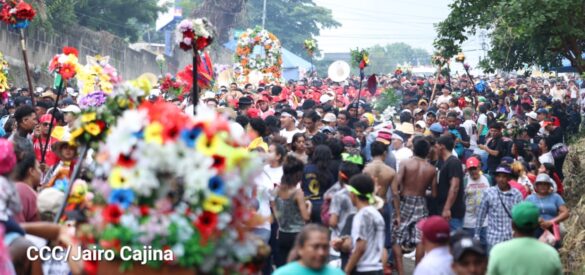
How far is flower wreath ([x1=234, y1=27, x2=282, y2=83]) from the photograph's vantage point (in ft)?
102

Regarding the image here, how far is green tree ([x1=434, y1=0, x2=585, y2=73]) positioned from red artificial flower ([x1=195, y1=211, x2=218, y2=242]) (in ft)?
39.9

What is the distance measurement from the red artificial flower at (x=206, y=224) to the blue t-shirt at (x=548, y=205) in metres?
6.53

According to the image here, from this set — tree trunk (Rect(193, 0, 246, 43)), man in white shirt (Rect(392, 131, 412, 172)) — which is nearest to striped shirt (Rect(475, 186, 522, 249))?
man in white shirt (Rect(392, 131, 412, 172))

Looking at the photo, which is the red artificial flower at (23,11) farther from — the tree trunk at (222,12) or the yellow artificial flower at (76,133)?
the tree trunk at (222,12)

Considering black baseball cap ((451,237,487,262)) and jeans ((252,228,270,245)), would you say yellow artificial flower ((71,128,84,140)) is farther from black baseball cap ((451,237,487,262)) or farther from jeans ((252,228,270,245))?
jeans ((252,228,270,245))

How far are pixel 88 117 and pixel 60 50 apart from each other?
29.0 meters

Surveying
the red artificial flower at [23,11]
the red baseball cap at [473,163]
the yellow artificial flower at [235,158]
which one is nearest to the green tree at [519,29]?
the red baseball cap at [473,163]

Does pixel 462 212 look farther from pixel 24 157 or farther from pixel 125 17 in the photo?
pixel 125 17

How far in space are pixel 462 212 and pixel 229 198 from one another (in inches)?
273

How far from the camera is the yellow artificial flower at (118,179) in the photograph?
5473 millimetres

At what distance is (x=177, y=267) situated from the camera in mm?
5484

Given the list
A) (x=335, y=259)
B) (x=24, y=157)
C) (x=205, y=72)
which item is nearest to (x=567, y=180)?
(x=205, y=72)

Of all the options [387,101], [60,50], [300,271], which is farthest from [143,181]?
[60,50]

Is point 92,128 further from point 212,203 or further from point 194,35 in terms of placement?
point 194,35
